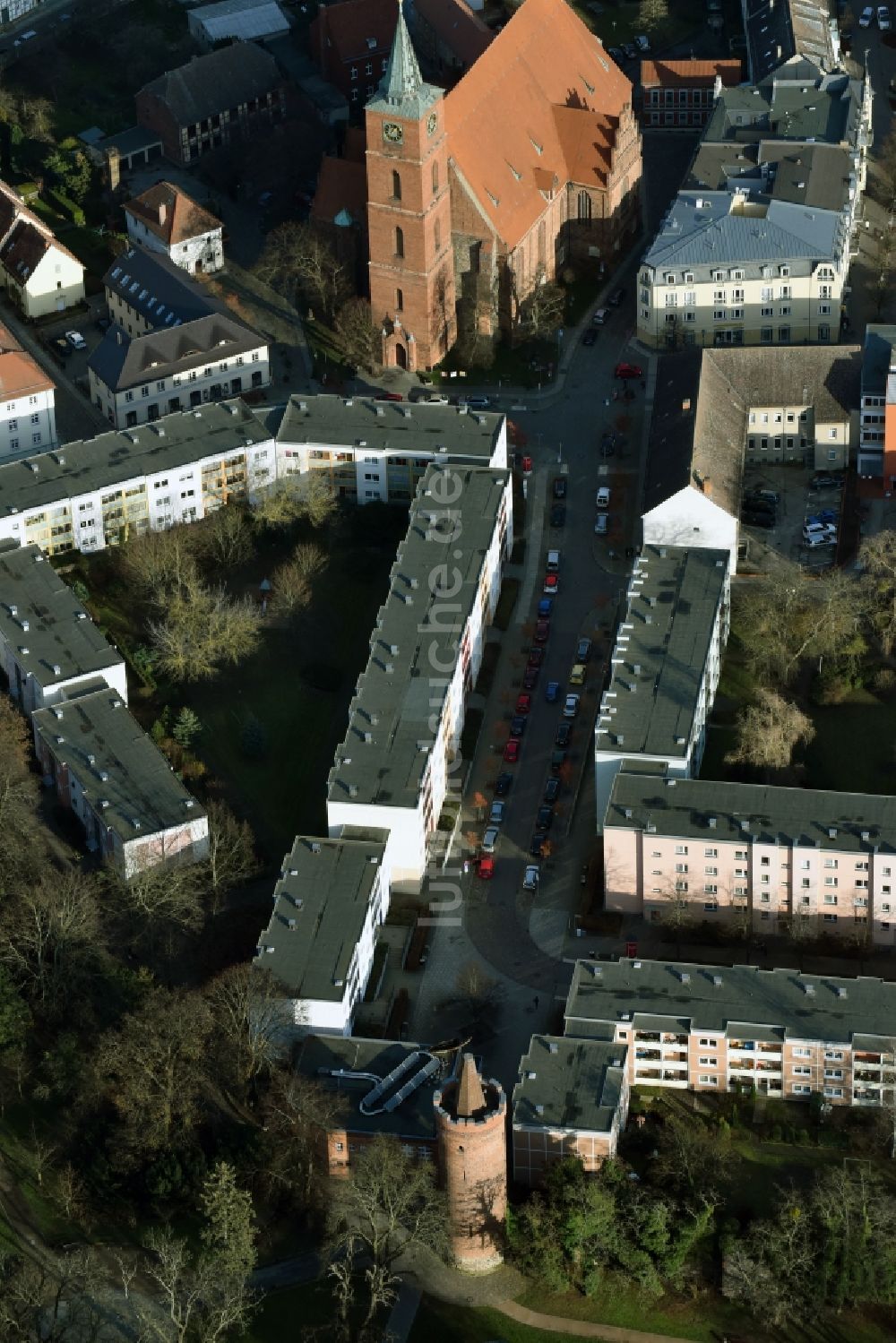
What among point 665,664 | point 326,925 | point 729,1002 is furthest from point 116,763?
point 729,1002

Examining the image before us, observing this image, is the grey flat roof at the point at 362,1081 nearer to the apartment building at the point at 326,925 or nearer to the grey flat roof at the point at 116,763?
the apartment building at the point at 326,925

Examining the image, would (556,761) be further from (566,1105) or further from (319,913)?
(566,1105)

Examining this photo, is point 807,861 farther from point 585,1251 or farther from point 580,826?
point 585,1251

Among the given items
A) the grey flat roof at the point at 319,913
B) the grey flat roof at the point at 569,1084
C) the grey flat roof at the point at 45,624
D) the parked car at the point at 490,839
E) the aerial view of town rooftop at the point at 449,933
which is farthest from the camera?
the grey flat roof at the point at 45,624

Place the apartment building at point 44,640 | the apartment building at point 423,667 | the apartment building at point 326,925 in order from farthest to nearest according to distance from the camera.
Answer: the apartment building at point 44,640
the apartment building at point 423,667
the apartment building at point 326,925

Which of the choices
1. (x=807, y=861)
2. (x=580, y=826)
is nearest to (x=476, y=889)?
(x=580, y=826)

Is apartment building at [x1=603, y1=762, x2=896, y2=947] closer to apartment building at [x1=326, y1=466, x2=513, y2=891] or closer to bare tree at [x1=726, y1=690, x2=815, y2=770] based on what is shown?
bare tree at [x1=726, y1=690, x2=815, y2=770]

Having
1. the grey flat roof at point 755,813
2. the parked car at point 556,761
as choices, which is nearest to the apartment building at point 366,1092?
the grey flat roof at point 755,813
